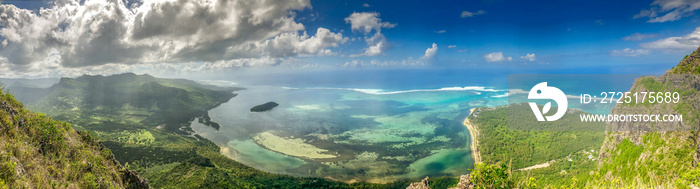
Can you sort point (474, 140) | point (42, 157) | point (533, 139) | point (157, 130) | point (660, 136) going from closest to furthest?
point (42, 157)
point (660, 136)
point (533, 139)
point (474, 140)
point (157, 130)

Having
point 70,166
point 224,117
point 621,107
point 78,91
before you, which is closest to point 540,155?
point 621,107

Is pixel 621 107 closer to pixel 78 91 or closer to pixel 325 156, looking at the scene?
pixel 325 156

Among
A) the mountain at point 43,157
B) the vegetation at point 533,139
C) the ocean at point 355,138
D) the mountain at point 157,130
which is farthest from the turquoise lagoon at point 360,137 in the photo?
the mountain at point 43,157

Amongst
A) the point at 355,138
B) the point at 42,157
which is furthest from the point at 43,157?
the point at 355,138

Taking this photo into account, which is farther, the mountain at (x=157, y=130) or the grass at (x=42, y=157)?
the mountain at (x=157, y=130)

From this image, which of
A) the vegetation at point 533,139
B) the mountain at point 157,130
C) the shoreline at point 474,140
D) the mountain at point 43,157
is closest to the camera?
the mountain at point 43,157

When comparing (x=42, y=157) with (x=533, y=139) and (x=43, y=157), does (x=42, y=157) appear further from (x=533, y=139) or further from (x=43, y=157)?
(x=533, y=139)

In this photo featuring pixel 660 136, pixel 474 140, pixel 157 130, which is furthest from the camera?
pixel 157 130

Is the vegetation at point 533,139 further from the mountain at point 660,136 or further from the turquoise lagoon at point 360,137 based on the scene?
the mountain at point 660,136
